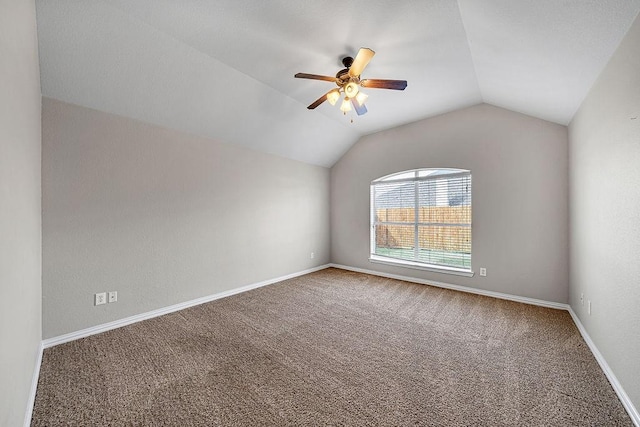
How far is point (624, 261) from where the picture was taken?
1.66 meters

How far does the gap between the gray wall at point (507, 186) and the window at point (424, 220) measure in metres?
0.17

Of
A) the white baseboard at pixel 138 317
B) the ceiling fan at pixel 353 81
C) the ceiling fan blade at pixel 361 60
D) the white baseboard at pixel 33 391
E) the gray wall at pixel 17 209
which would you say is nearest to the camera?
the gray wall at pixel 17 209

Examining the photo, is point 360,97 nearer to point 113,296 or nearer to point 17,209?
point 17,209

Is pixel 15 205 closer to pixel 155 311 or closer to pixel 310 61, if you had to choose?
pixel 155 311

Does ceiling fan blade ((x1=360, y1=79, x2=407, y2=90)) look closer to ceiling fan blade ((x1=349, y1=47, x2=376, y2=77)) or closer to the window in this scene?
ceiling fan blade ((x1=349, y1=47, x2=376, y2=77))

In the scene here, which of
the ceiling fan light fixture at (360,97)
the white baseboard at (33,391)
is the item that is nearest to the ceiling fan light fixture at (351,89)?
the ceiling fan light fixture at (360,97)

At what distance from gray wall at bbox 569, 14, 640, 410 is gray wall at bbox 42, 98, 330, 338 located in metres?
3.96

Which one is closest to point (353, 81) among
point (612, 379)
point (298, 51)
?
point (298, 51)

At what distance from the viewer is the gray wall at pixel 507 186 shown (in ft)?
10.3

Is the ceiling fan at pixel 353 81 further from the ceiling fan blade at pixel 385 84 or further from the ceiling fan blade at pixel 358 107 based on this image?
the ceiling fan blade at pixel 358 107

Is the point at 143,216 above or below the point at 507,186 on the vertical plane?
below

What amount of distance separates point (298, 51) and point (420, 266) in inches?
145

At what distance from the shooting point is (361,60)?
85.7 inches

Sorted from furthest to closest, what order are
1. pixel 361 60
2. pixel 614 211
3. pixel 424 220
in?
pixel 424 220
pixel 361 60
pixel 614 211
